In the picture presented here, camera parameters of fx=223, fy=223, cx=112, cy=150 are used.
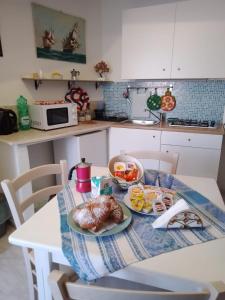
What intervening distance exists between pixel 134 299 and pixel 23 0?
8.14 ft

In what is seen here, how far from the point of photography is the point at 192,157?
2301 mm

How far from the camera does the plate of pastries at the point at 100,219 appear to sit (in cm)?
76

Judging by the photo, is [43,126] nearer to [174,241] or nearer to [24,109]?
[24,109]

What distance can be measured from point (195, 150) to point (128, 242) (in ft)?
5.73

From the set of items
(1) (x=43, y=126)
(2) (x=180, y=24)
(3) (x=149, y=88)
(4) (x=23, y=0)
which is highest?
(4) (x=23, y=0)

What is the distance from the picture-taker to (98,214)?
0.78 m

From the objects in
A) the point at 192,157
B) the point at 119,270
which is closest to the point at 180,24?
the point at 192,157

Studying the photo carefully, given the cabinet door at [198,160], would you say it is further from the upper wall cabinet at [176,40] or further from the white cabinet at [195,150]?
the upper wall cabinet at [176,40]

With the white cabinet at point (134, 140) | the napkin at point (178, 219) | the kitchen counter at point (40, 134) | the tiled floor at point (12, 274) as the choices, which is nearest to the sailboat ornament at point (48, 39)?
the kitchen counter at point (40, 134)

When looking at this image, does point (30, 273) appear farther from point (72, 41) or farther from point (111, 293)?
point (72, 41)

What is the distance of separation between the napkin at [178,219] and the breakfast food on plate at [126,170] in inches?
12.9

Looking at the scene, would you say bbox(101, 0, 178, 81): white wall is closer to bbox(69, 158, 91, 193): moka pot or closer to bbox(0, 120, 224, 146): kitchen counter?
bbox(0, 120, 224, 146): kitchen counter

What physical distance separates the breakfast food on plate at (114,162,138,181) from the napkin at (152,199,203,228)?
329 millimetres

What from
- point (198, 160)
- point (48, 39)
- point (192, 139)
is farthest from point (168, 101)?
point (48, 39)
